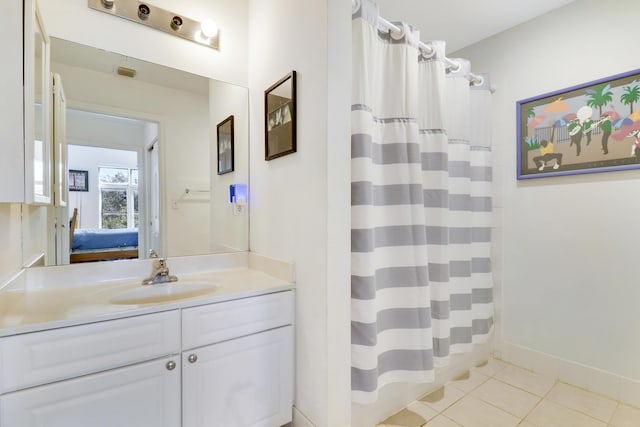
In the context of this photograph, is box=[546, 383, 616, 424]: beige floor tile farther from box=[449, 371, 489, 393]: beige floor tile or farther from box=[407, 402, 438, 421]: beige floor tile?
box=[407, 402, 438, 421]: beige floor tile

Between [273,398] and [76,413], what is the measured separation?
0.72 meters

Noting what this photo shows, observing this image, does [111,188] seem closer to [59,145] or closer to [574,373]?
[59,145]

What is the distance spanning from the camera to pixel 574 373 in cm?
181

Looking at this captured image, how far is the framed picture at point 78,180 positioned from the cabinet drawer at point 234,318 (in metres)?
0.84

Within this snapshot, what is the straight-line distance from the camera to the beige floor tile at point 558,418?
1.49 meters

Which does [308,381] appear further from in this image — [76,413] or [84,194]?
[84,194]

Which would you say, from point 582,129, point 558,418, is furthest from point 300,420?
point 582,129

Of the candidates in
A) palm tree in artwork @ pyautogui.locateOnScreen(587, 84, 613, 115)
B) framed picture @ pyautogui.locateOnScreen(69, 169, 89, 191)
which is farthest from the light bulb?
palm tree in artwork @ pyautogui.locateOnScreen(587, 84, 613, 115)

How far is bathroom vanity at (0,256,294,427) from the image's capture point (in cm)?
87

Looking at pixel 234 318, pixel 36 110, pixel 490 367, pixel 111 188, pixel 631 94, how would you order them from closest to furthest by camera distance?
pixel 36 110, pixel 234 318, pixel 111 188, pixel 631 94, pixel 490 367

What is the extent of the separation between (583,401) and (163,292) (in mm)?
2403

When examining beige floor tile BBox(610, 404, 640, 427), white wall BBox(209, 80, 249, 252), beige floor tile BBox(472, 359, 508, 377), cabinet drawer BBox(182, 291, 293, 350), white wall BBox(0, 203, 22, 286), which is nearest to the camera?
white wall BBox(0, 203, 22, 286)

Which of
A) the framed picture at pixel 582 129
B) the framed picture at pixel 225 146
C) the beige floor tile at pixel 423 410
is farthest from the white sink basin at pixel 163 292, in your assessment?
the framed picture at pixel 582 129

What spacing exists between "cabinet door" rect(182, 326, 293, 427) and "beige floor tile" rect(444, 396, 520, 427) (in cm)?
92
